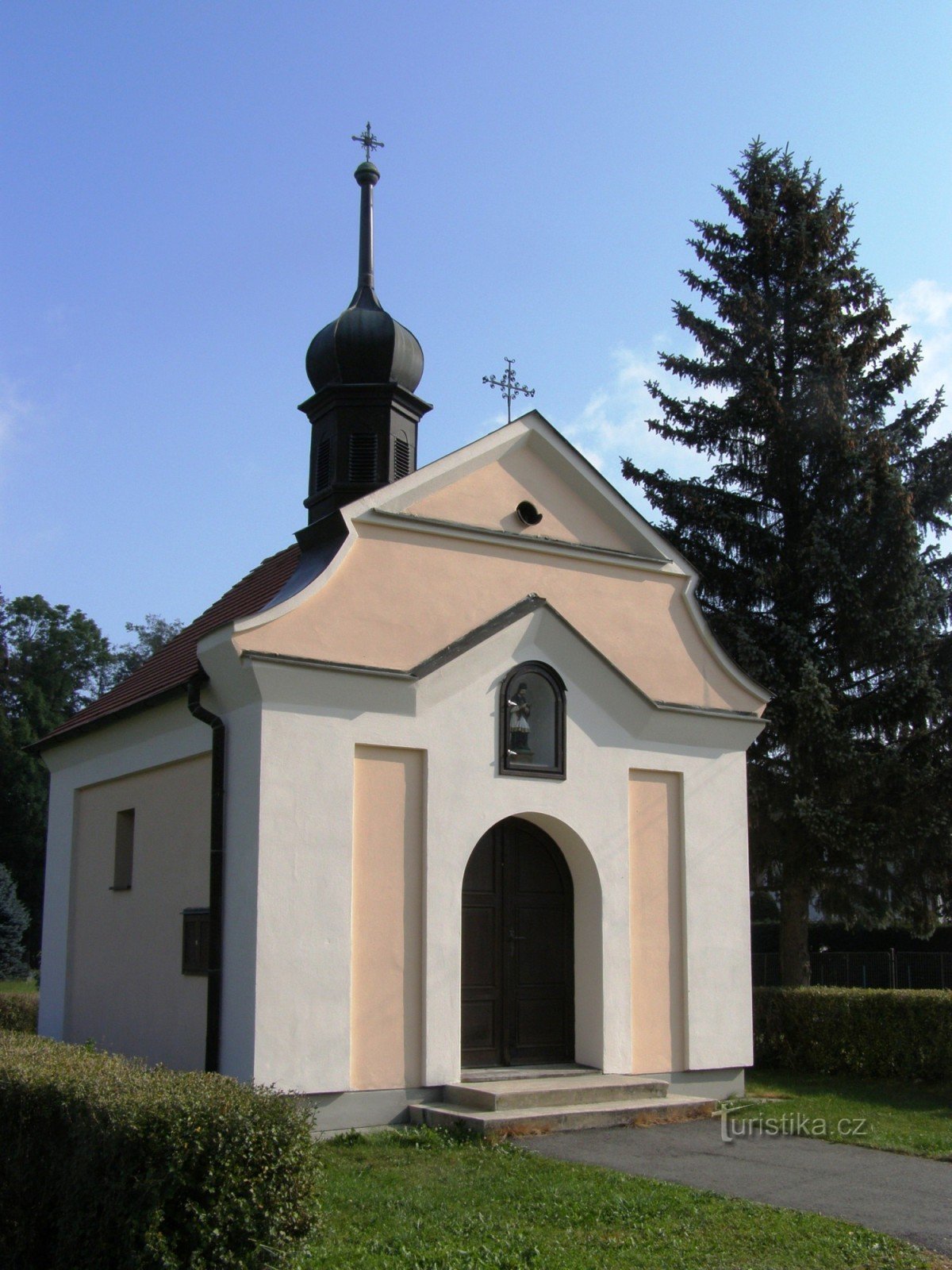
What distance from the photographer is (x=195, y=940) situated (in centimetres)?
1225

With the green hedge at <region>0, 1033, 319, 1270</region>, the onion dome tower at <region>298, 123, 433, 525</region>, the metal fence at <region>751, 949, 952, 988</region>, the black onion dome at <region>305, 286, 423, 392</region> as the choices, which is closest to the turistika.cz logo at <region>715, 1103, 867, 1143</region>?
the green hedge at <region>0, 1033, 319, 1270</region>

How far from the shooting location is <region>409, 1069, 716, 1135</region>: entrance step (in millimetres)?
10625

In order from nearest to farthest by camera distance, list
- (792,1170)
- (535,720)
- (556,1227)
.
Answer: (556,1227), (792,1170), (535,720)

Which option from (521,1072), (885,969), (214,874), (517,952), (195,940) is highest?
(214,874)

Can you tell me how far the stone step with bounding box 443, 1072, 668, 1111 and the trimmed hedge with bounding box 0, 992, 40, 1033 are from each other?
8104 millimetres

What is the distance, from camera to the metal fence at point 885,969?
22109 mm

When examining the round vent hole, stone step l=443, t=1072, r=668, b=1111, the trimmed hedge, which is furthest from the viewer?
the trimmed hedge

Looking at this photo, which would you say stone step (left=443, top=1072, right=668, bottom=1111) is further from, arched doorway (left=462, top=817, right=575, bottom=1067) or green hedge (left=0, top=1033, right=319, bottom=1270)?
green hedge (left=0, top=1033, right=319, bottom=1270)

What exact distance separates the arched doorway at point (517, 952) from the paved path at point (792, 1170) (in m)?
1.94

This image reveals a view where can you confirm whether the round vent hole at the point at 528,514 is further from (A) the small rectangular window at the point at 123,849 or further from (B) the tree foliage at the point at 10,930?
(B) the tree foliage at the point at 10,930

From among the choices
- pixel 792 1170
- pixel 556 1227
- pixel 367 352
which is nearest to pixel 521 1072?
pixel 792 1170

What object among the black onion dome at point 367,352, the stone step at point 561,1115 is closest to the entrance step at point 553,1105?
the stone step at point 561,1115

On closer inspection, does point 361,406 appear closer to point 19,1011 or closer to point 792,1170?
point 792,1170

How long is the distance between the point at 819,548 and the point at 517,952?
899 centimetres
